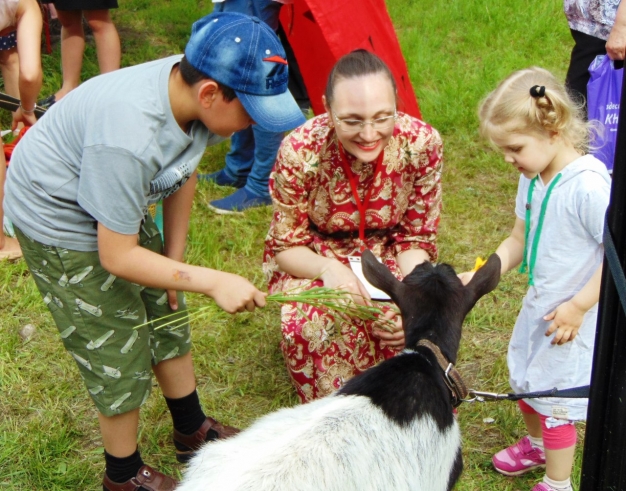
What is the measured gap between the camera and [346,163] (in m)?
3.25

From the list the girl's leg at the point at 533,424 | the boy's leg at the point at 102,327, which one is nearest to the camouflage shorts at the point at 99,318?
the boy's leg at the point at 102,327

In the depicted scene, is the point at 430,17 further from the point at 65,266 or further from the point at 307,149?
the point at 65,266

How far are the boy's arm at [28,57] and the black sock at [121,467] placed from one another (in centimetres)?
228

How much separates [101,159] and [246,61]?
1.81ft

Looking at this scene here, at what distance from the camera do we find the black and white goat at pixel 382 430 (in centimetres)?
212

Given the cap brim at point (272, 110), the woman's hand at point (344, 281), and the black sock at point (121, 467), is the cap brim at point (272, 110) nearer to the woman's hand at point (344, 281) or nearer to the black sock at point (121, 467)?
the woman's hand at point (344, 281)

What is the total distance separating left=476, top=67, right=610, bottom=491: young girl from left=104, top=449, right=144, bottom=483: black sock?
1.57 meters

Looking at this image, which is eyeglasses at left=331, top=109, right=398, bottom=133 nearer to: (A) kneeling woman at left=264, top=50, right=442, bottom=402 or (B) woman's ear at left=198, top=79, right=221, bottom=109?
(A) kneeling woman at left=264, top=50, right=442, bottom=402

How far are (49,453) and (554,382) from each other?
2.18m

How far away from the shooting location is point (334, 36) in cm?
524

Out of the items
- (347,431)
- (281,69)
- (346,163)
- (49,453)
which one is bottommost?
(49,453)

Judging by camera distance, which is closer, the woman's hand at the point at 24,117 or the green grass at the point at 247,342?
the green grass at the point at 247,342

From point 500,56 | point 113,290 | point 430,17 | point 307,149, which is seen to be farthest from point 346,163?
point 430,17

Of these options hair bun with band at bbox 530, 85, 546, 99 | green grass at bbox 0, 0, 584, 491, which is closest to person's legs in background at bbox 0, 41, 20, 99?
green grass at bbox 0, 0, 584, 491
